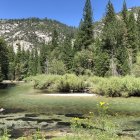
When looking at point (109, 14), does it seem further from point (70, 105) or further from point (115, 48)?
point (70, 105)

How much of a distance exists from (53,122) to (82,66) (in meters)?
62.6

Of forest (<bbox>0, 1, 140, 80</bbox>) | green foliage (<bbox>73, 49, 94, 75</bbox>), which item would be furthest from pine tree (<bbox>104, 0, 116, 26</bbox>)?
green foliage (<bbox>73, 49, 94, 75</bbox>)

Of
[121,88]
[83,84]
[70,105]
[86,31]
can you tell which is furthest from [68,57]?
[70,105]

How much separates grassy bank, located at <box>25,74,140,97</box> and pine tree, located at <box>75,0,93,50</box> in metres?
21.2

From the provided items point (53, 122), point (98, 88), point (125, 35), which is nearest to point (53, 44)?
point (125, 35)

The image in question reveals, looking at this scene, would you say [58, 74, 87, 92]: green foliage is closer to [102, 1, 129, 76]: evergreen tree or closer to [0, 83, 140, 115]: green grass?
[0, 83, 140, 115]: green grass

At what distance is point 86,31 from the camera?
9106cm

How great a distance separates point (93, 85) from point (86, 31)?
34013 mm

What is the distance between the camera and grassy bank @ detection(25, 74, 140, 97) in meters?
50.3

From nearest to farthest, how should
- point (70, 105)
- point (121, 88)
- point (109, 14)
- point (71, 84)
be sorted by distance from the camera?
1. point (70, 105)
2. point (121, 88)
3. point (71, 84)
4. point (109, 14)

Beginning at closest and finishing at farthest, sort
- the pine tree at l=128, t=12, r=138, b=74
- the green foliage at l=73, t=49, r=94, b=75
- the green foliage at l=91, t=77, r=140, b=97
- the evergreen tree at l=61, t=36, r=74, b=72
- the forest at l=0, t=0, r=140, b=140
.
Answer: the forest at l=0, t=0, r=140, b=140 < the green foliage at l=91, t=77, r=140, b=97 < the green foliage at l=73, t=49, r=94, b=75 < the pine tree at l=128, t=12, r=138, b=74 < the evergreen tree at l=61, t=36, r=74, b=72

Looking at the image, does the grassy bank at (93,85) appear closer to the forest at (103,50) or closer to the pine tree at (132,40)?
the forest at (103,50)

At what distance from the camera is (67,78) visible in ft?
207

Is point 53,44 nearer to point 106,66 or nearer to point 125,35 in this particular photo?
point 125,35
